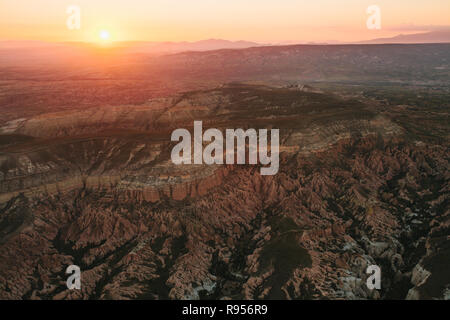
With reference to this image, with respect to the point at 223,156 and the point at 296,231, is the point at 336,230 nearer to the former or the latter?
the point at 296,231

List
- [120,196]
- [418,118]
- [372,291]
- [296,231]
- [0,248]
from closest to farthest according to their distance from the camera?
[372,291] < [0,248] < [296,231] < [120,196] < [418,118]

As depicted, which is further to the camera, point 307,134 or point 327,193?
point 307,134

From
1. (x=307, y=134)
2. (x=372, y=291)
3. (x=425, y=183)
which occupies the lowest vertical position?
(x=372, y=291)

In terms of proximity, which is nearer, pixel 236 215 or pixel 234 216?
pixel 234 216

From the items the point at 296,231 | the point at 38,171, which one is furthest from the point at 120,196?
the point at 296,231

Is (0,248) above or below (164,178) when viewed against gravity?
below
